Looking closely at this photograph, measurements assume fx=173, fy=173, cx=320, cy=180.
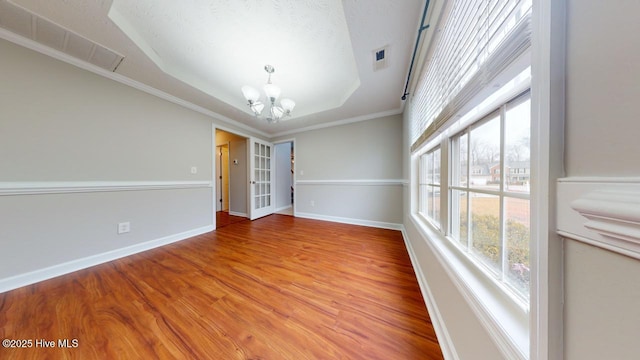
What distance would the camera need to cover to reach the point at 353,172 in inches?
126

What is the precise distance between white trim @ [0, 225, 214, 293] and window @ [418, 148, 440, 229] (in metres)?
3.17

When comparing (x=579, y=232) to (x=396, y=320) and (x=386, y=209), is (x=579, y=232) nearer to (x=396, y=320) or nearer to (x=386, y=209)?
(x=396, y=320)

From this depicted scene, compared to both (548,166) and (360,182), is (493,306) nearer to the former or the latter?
(548,166)

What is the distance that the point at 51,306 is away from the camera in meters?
1.23

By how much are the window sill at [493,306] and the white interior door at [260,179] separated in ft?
10.9

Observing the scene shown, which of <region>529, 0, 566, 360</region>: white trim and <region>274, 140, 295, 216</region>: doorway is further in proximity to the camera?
<region>274, 140, 295, 216</region>: doorway

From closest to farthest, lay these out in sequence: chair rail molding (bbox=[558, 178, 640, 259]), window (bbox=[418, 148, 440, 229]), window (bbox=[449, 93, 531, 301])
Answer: chair rail molding (bbox=[558, 178, 640, 259]), window (bbox=[449, 93, 531, 301]), window (bbox=[418, 148, 440, 229])

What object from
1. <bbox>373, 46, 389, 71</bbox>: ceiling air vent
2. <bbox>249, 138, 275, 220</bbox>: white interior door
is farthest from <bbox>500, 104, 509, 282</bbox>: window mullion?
<bbox>249, 138, 275, 220</bbox>: white interior door

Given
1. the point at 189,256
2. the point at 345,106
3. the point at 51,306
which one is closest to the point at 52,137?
the point at 51,306

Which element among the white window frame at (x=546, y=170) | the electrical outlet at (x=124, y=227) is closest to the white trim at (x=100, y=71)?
the electrical outlet at (x=124, y=227)

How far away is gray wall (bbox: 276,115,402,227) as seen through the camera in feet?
9.57

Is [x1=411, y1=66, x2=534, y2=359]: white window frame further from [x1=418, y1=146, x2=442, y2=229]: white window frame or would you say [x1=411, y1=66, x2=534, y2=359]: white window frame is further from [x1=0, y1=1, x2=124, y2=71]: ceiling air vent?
[x1=0, y1=1, x2=124, y2=71]: ceiling air vent

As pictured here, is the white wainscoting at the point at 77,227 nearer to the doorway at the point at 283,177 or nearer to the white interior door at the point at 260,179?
the white interior door at the point at 260,179

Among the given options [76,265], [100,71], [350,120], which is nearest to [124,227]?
[76,265]
